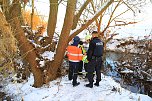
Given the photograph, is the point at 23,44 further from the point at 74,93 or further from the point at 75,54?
the point at 74,93

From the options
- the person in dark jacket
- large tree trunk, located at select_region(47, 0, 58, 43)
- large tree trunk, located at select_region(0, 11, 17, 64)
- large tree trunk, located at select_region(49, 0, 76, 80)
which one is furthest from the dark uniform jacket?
large tree trunk, located at select_region(47, 0, 58, 43)

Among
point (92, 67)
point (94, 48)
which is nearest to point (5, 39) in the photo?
point (94, 48)

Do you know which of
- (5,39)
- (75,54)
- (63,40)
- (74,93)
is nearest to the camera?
(5,39)

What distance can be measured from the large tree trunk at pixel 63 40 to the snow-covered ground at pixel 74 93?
0.38 meters

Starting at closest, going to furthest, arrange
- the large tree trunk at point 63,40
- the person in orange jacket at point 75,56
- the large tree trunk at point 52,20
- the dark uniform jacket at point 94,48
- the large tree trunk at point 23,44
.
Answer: the dark uniform jacket at point 94,48 < the large tree trunk at point 23,44 < the person in orange jacket at point 75,56 < the large tree trunk at point 63,40 < the large tree trunk at point 52,20

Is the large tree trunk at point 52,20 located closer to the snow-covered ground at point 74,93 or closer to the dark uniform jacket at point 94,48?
the snow-covered ground at point 74,93

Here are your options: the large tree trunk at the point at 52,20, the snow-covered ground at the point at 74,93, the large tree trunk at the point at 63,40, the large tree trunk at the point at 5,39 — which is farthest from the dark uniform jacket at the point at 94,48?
the large tree trunk at the point at 52,20

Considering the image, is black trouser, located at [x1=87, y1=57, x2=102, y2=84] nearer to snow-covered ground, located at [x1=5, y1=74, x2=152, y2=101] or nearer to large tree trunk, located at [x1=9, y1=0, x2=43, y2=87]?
snow-covered ground, located at [x1=5, y1=74, x2=152, y2=101]

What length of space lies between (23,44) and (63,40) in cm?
133

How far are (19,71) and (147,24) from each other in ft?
52.1

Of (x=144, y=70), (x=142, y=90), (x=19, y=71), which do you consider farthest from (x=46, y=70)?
(x=144, y=70)

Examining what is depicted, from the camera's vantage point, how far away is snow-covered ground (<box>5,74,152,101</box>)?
847cm

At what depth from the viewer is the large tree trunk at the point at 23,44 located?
28.7ft

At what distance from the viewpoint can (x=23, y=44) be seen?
9250mm
